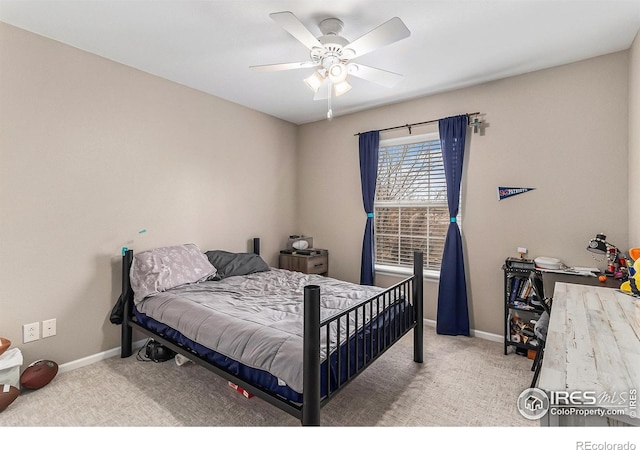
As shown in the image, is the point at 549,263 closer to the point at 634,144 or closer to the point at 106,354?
the point at 634,144

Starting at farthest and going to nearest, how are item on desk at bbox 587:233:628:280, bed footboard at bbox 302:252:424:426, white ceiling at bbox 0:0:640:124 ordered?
item on desk at bbox 587:233:628:280, white ceiling at bbox 0:0:640:124, bed footboard at bbox 302:252:424:426

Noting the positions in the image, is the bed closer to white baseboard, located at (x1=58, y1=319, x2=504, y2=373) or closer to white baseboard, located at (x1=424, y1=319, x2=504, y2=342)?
white baseboard, located at (x1=58, y1=319, x2=504, y2=373)

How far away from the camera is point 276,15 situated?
1.65 meters

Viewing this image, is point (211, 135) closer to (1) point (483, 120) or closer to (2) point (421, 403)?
(1) point (483, 120)

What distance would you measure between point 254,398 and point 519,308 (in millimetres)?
2319

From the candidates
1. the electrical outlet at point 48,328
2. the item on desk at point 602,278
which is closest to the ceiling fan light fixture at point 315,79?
the item on desk at point 602,278

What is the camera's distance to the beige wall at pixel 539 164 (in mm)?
2543

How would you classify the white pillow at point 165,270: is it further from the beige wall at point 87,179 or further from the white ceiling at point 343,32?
the white ceiling at point 343,32

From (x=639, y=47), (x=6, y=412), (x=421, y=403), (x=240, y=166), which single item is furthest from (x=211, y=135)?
(x=639, y=47)

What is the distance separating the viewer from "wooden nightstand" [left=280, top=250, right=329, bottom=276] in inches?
157

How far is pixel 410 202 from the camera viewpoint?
145 inches

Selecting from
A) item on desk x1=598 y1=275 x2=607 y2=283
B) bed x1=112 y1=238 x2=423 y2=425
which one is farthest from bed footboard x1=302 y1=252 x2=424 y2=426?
item on desk x1=598 y1=275 x2=607 y2=283

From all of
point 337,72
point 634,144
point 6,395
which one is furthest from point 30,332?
A: point 634,144

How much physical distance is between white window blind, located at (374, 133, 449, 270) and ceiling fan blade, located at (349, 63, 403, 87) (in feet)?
4.33
